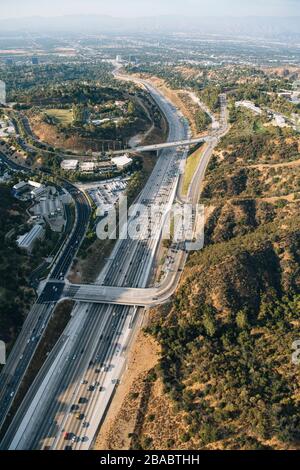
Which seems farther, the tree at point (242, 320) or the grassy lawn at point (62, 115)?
the grassy lawn at point (62, 115)

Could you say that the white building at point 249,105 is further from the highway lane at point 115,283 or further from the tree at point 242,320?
the tree at point 242,320

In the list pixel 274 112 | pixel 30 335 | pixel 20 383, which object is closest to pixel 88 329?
pixel 30 335

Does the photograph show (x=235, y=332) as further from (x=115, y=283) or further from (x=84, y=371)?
(x=84, y=371)

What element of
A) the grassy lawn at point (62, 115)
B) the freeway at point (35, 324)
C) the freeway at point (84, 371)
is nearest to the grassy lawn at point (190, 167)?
the freeway at point (84, 371)

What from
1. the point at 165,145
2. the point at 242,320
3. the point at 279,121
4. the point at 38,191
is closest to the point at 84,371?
the point at 242,320

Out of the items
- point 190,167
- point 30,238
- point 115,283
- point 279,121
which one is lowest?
point 115,283

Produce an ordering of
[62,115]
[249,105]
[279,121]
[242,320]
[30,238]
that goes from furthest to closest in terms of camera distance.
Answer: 1. [249,105]
2. [62,115]
3. [279,121]
4. [30,238]
5. [242,320]
